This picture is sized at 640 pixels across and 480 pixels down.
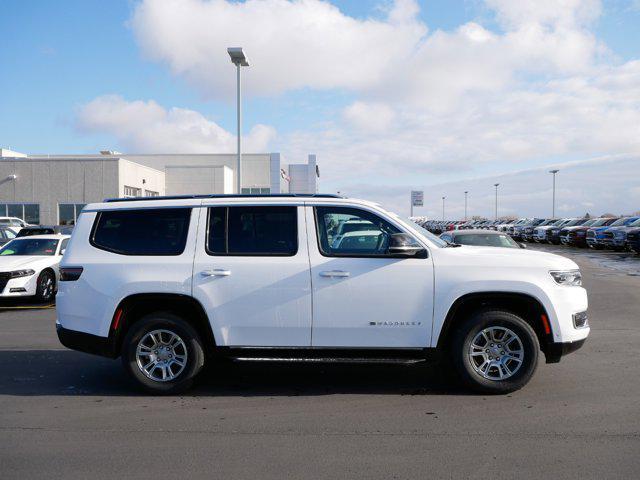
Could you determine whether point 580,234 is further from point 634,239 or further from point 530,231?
point 530,231

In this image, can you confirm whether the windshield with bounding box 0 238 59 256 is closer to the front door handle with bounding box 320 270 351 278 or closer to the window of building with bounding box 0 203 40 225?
the front door handle with bounding box 320 270 351 278

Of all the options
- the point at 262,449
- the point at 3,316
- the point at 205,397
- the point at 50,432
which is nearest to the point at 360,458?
the point at 262,449

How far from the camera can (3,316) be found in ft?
38.7

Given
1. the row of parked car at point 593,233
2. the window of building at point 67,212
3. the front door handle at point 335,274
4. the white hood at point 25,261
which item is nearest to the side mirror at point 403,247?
the front door handle at point 335,274

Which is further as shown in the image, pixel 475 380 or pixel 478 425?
pixel 475 380

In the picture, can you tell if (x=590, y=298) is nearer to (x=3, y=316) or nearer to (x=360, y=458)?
(x=360, y=458)

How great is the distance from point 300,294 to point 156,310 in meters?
1.54

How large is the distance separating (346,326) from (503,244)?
27.6ft

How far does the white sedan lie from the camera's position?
12.7 metres

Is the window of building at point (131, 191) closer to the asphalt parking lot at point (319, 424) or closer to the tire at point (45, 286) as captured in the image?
the tire at point (45, 286)

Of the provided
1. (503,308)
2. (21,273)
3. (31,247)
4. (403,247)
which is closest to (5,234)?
(31,247)

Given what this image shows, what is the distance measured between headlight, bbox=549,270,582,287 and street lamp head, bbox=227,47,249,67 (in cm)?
1375

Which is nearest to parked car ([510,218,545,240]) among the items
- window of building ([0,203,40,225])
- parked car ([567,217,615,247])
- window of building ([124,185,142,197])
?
parked car ([567,217,615,247])

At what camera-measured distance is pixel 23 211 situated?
3962 cm
